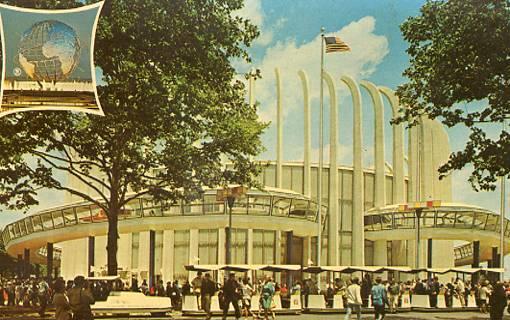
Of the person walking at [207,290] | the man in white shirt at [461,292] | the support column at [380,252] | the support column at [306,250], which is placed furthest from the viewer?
the support column at [380,252]

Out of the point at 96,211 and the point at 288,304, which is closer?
the point at 288,304

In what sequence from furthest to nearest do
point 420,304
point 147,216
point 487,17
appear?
point 147,216 < point 420,304 < point 487,17

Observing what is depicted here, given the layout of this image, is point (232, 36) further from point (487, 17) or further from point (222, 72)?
point (487, 17)

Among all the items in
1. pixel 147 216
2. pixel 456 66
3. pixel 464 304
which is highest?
pixel 456 66

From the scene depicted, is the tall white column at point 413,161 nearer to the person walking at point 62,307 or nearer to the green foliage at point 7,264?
the green foliage at point 7,264

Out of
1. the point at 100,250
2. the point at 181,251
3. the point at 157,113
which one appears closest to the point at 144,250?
the point at 181,251

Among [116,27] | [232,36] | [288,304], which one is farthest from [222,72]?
[288,304]

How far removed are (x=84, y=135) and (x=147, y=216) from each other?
1043 inches

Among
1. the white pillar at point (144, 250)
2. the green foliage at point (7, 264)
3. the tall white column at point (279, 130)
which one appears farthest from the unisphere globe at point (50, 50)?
the green foliage at point (7, 264)

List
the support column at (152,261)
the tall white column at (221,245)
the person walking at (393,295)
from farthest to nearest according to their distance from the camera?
the tall white column at (221,245), the support column at (152,261), the person walking at (393,295)

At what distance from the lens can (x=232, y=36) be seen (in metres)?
34.8

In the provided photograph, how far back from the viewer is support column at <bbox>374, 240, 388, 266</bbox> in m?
76.1

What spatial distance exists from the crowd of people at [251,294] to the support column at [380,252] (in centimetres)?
2175

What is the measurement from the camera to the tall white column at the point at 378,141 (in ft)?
232
